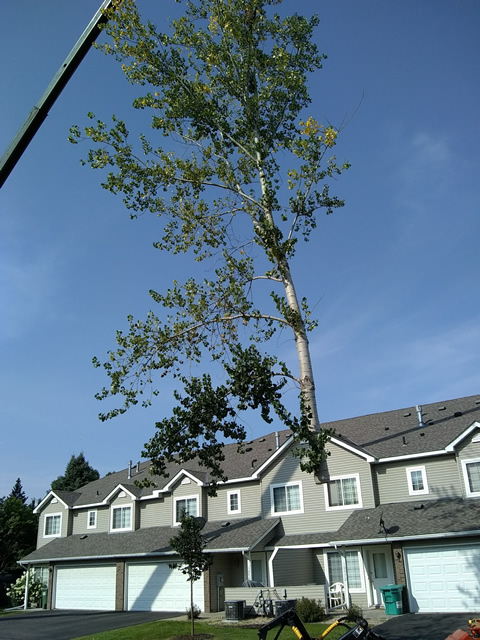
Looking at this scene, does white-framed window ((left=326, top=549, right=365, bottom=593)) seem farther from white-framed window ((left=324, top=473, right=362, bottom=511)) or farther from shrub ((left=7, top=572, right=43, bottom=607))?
shrub ((left=7, top=572, right=43, bottom=607))

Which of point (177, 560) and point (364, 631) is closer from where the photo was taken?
point (364, 631)

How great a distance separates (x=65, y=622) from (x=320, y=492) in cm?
1247

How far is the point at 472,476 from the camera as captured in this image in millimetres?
22438

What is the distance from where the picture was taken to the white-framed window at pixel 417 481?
78.0 ft

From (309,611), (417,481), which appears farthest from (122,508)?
(417,481)

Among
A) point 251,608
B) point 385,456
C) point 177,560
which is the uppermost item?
point 385,456

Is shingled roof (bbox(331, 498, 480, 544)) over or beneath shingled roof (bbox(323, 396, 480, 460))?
beneath

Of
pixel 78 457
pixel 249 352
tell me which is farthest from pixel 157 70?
pixel 78 457

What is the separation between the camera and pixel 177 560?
2778cm

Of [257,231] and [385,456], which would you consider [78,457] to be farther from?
[257,231]

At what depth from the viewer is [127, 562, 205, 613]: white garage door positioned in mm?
26953

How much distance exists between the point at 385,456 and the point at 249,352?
12.8m

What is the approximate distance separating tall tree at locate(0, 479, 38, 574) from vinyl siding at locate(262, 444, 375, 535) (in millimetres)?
25692

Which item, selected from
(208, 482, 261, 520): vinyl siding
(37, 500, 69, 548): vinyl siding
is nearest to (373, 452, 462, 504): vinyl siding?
(208, 482, 261, 520): vinyl siding
